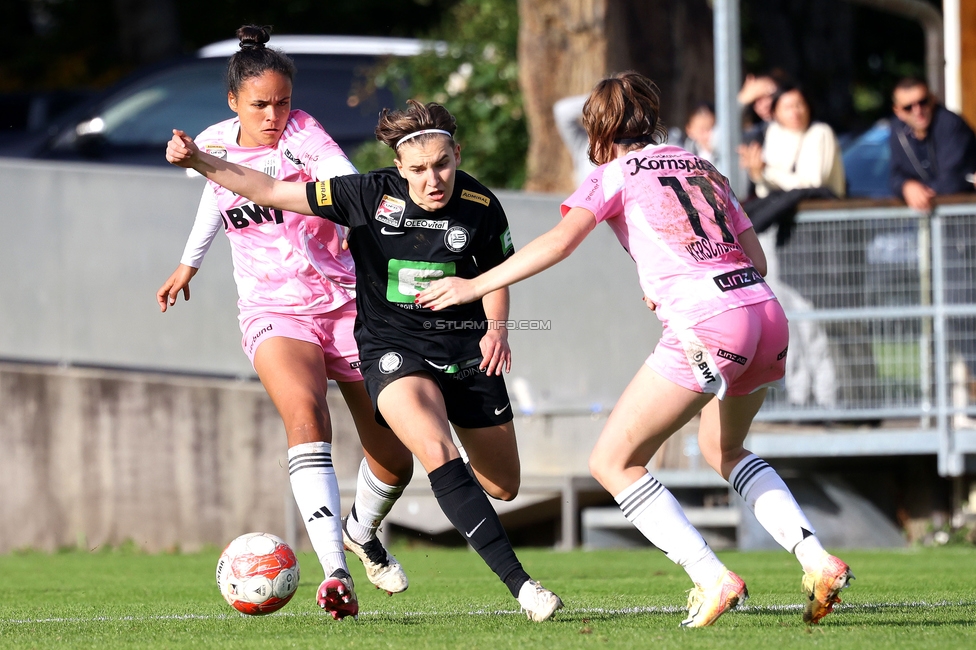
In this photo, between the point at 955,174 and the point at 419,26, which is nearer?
the point at 955,174

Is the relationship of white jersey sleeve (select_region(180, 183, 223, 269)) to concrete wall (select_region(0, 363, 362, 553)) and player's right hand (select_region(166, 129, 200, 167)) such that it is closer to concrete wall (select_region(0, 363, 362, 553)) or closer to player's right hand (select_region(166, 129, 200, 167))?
player's right hand (select_region(166, 129, 200, 167))

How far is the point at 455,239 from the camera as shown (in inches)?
234

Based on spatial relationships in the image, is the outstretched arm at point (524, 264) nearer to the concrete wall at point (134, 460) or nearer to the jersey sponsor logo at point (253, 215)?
the jersey sponsor logo at point (253, 215)

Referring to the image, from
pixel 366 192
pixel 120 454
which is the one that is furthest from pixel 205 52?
pixel 366 192

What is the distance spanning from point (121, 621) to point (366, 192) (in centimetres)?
200

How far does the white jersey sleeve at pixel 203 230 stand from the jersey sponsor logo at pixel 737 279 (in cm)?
246

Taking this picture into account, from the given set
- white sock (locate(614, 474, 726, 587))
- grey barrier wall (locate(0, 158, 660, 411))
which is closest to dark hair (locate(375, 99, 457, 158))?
white sock (locate(614, 474, 726, 587))

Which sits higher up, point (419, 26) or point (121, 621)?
point (419, 26)

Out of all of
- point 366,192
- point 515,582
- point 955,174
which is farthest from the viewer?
point 955,174

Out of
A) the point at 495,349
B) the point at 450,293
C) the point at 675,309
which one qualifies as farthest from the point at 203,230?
the point at 675,309

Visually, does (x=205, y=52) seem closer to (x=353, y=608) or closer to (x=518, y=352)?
(x=518, y=352)

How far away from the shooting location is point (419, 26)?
24.5 m

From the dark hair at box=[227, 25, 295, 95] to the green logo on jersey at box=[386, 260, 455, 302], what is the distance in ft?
3.56

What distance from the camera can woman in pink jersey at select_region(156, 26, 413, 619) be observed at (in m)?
6.34
